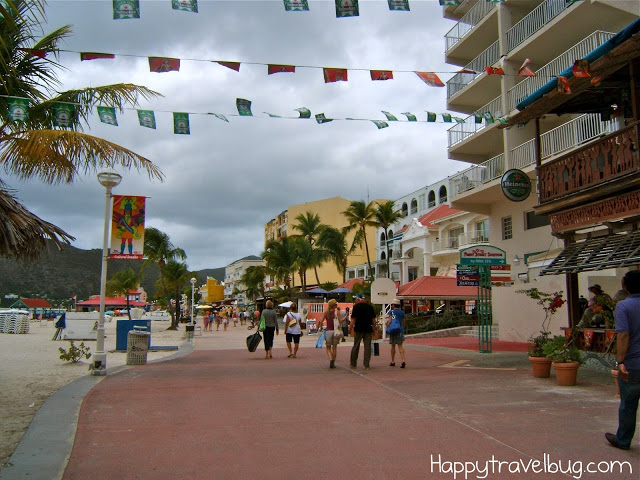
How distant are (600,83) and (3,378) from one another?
13324mm

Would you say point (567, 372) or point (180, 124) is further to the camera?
point (180, 124)

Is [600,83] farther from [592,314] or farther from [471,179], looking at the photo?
[471,179]

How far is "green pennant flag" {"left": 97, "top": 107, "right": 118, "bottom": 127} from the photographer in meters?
10.7

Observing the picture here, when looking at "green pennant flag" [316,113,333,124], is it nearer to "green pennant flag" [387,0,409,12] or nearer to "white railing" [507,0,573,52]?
"green pennant flag" [387,0,409,12]

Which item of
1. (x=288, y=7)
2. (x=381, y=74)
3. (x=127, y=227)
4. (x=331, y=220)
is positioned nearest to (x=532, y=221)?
(x=381, y=74)

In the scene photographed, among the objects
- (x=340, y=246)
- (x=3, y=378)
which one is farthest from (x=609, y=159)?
(x=340, y=246)

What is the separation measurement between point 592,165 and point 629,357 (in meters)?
7.04

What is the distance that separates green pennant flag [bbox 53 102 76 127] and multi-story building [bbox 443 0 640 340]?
9.99 metres

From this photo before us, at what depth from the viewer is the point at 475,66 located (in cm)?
2508

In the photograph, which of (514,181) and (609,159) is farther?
(514,181)

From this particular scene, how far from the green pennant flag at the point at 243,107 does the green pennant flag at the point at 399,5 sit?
4.21 meters

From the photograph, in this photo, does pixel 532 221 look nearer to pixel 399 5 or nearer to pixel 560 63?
pixel 560 63

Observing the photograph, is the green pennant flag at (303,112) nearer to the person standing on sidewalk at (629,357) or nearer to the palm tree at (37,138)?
the palm tree at (37,138)

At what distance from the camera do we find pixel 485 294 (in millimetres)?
16547
